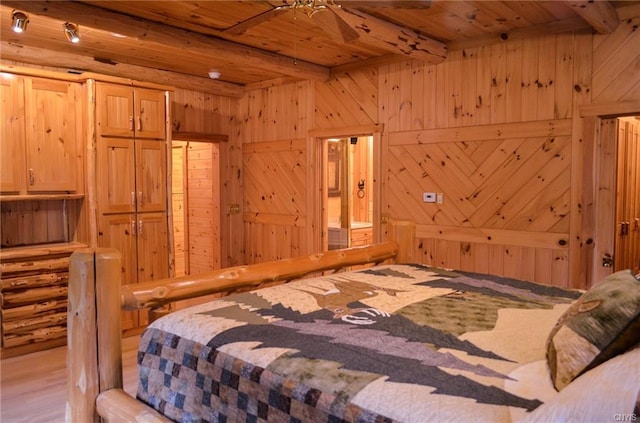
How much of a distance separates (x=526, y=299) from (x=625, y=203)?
8.75 ft

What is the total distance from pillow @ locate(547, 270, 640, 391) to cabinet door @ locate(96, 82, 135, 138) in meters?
4.27

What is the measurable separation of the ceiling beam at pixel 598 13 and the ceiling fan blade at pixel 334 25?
1362 mm

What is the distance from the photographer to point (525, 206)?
4070mm

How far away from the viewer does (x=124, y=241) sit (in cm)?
466

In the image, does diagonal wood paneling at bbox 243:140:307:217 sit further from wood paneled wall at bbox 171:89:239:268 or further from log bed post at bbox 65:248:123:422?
log bed post at bbox 65:248:123:422

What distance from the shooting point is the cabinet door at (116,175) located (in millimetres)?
4484

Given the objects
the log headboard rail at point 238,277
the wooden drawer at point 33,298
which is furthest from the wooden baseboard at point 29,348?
the log headboard rail at point 238,277

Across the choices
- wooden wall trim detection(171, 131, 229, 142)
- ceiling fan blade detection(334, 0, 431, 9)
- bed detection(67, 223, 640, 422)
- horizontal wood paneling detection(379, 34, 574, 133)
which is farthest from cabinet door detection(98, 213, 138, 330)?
ceiling fan blade detection(334, 0, 431, 9)

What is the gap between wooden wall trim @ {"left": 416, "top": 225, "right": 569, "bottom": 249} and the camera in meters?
3.92

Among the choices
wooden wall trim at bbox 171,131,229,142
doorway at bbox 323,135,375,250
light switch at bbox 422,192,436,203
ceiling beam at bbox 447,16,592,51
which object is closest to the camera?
ceiling beam at bbox 447,16,592,51

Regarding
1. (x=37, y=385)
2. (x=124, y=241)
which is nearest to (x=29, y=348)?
(x=37, y=385)

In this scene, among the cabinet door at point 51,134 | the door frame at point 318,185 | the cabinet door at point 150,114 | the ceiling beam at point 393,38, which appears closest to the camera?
the ceiling beam at point 393,38

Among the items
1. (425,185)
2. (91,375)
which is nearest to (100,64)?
(425,185)

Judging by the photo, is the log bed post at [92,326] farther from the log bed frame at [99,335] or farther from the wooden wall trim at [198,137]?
the wooden wall trim at [198,137]
